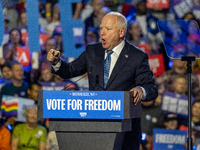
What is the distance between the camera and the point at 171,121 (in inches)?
199

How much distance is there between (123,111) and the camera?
1969 millimetres

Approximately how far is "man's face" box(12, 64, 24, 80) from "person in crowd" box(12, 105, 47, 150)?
48 centimetres

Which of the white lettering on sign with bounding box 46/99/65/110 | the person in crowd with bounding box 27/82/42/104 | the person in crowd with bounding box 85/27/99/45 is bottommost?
the person in crowd with bounding box 27/82/42/104

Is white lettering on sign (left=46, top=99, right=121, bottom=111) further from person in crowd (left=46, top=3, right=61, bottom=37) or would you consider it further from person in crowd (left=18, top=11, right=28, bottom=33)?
person in crowd (left=18, top=11, right=28, bottom=33)

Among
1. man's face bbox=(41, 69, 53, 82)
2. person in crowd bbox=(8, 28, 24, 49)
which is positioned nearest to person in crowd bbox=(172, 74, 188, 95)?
man's face bbox=(41, 69, 53, 82)

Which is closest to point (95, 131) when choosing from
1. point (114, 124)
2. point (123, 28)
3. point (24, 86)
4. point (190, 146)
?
point (114, 124)

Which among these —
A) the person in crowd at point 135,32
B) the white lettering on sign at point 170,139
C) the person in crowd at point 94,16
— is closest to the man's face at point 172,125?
the white lettering on sign at point 170,139

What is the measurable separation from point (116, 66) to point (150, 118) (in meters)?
2.80

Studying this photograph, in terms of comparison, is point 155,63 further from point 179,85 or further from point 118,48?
point 118,48

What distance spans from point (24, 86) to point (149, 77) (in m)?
3.27

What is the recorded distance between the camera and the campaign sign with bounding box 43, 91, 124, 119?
6.49 feet

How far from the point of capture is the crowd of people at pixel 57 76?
198 inches

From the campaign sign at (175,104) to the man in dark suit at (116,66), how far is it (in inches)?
104

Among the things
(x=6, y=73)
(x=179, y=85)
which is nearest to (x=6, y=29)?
(x=6, y=73)
